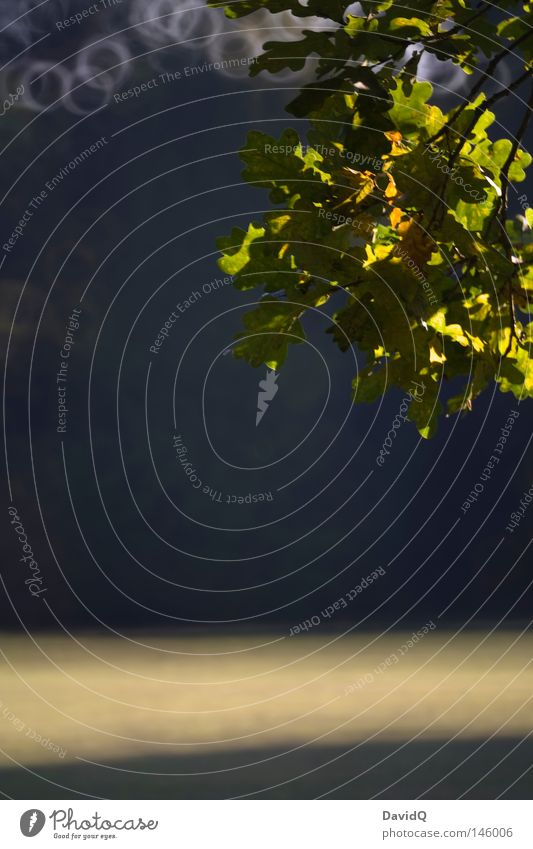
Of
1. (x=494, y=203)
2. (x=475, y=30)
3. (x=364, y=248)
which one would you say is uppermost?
(x=475, y=30)

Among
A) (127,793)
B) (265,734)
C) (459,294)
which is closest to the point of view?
(459,294)

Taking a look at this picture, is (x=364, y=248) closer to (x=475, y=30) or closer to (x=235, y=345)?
(x=235, y=345)

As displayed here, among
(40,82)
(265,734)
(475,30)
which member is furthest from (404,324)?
(40,82)

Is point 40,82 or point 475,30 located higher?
point 40,82

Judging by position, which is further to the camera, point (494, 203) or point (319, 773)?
point (319, 773)

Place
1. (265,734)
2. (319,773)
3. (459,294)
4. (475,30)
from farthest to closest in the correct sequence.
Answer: (265,734), (319,773), (475,30), (459,294)

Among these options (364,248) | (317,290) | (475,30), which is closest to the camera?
(364,248)

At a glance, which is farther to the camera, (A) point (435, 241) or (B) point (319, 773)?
(B) point (319, 773)

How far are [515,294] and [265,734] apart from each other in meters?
4.86

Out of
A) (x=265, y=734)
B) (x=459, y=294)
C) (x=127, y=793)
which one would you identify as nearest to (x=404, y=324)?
(x=459, y=294)

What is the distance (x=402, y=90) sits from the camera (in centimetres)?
306

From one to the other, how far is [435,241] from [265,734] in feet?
16.8

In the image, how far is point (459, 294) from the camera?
3.13 metres

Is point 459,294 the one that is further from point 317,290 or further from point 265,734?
point 265,734
